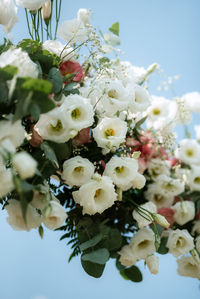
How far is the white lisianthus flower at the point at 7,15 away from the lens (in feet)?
1.99

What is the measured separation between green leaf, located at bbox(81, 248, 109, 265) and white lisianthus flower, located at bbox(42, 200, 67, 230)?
0.09 metres

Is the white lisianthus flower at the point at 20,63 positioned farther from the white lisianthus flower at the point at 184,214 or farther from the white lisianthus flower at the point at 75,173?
the white lisianthus flower at the point at 184,214

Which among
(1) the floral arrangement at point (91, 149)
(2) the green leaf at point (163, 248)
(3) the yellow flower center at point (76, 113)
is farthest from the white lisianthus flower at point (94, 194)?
(2) the green leaf at point (163, 248)

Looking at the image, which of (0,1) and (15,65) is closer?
(15,65)

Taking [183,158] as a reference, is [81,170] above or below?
above

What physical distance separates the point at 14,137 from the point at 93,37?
312 mm

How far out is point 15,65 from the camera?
17.9 inches

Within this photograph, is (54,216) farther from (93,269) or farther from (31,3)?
(31,3)

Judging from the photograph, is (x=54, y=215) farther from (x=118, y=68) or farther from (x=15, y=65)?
(x=118, y=68)

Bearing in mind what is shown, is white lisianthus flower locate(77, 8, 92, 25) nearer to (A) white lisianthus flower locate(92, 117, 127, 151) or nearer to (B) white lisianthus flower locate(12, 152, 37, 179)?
(A) white lisianthus flower locate(92, 117, 127, 151)

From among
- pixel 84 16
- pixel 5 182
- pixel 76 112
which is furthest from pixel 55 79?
pixel 84 16

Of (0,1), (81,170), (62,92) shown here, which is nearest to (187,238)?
(81,170)

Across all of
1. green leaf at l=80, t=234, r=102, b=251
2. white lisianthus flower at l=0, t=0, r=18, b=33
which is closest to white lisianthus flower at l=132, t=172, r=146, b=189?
green leaf at l=80, t=234, r=102, b=251

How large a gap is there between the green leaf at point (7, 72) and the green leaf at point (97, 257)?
303 mm
